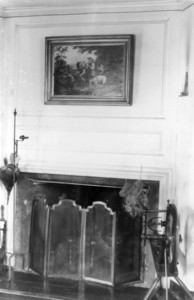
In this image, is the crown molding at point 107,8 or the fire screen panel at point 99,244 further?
the fire screen panel at point 99,244

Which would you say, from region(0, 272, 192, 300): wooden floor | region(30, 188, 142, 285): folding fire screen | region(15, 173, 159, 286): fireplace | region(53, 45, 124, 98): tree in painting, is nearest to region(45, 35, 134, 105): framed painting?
region(53, 45, 124, 98): tree in painting

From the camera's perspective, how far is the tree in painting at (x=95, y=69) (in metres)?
1.77

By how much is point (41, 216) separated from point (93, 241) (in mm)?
271

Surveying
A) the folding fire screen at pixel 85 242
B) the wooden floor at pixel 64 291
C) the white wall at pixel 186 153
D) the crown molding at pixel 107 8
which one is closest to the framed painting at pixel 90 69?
the crown molding at pixel 107 8

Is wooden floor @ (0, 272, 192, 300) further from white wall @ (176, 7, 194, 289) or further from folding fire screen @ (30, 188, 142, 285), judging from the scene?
white wall @ (176, 7, 194, 289)

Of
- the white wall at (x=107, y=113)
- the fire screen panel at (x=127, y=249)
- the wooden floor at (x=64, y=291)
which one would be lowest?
the wooden floor at (x=64, y=291)

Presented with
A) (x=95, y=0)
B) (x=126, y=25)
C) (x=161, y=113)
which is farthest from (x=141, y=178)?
(x=95, y=0)

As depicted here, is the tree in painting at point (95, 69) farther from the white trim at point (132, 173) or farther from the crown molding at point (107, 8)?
the white trim at point (132, 173)

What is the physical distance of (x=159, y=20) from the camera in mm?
1710

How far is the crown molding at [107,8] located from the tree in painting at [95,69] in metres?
0.14

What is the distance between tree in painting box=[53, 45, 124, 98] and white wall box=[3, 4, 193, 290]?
6 centimetres

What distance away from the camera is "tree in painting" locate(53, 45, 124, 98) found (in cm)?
177

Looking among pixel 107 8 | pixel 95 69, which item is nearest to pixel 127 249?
pixel 95 69

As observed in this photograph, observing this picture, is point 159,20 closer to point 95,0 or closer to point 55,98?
point 95,0
